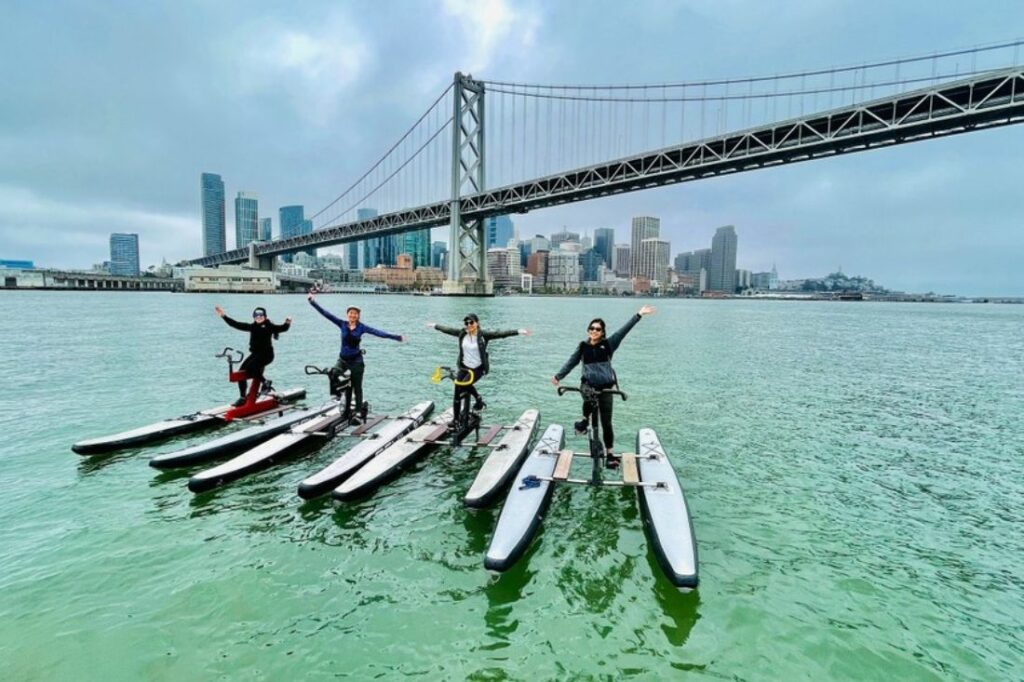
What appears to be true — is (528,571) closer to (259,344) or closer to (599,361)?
(599,361)

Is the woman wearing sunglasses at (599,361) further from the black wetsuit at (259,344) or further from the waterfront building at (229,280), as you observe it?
the waterfront building at (229,280)

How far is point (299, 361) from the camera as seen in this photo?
2464 centimetres

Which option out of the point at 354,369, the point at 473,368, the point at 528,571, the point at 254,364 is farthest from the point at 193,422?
the point at 528,571

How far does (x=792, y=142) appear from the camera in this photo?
6112 centimetres

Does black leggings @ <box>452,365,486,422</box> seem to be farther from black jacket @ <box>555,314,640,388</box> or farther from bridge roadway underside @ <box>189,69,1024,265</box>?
bridge roadway underside @ <box>189,69,1024,265</box>

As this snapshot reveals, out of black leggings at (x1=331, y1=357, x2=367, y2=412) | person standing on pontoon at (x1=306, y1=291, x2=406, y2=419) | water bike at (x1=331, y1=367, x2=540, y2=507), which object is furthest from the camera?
black leggings at (x1=331, y1=357, x2=367, y2=412)

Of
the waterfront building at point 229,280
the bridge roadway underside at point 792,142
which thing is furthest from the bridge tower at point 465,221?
the waterfront building at point 229,280

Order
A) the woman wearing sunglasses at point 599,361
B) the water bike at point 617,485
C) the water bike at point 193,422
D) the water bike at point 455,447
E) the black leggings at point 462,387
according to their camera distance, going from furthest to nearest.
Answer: the water bike at point 193,422 → the black leggings at point 462,387 → the woman wearing sunglasses at point 599,361 → the water bike at point 455,447 → the water bike at point 617,485

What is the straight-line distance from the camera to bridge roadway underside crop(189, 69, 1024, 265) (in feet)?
159

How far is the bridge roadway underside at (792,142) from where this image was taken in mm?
48531

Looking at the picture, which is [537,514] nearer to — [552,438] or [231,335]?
[552,438]

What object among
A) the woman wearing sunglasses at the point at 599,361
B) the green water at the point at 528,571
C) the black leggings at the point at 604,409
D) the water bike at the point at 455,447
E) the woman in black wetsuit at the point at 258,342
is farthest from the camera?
the woman in black wetsuit at the point at 258,342

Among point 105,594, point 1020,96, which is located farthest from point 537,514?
point 1020,96

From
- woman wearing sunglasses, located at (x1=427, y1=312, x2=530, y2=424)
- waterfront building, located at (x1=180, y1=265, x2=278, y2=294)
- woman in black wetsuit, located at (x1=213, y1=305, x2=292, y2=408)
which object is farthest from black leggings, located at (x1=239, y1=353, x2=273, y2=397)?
waterfront building, located at (x1=180, y1=265, x2=278, y2=294)
